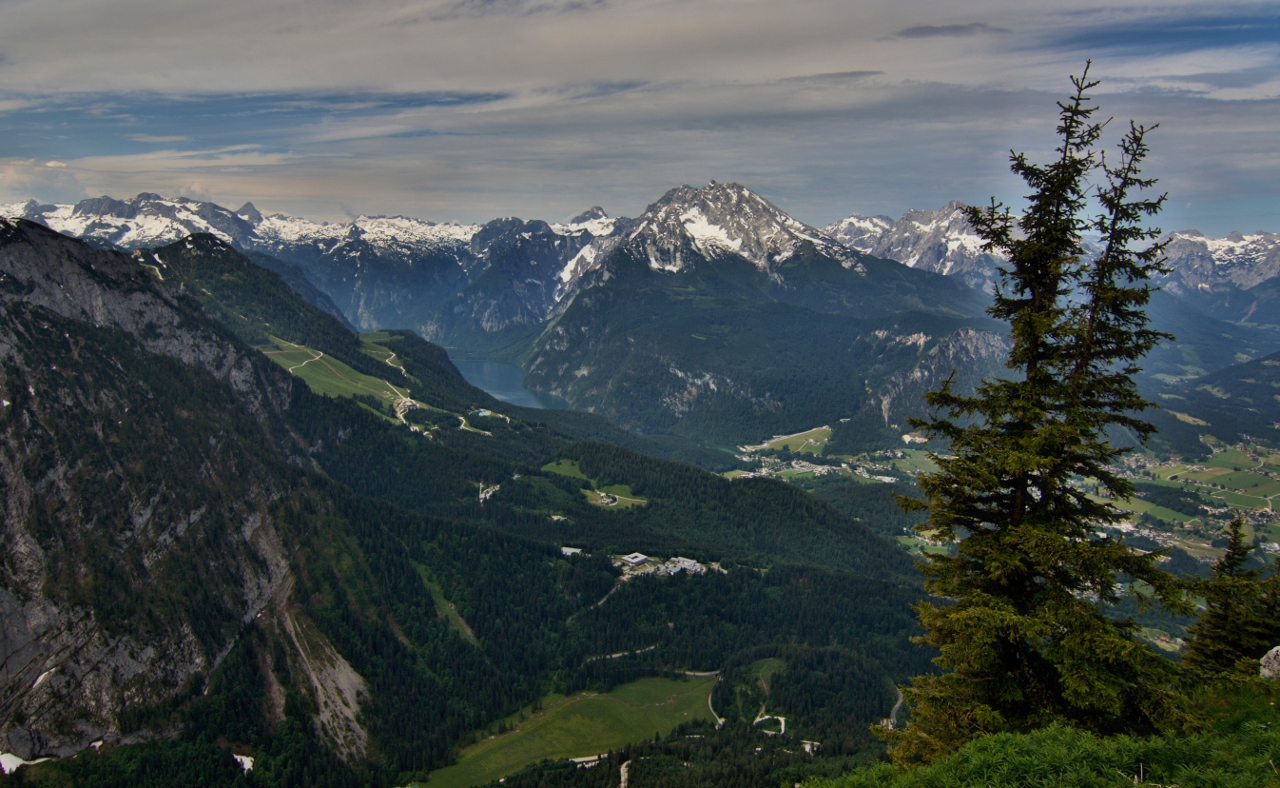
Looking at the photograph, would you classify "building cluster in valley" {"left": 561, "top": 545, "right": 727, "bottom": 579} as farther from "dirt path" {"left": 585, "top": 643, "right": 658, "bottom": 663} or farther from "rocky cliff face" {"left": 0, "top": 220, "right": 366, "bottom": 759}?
"rocky cliff face" {"left": 0, "top": 220, "right": 366, "bottom": 759}

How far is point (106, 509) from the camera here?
3989 inches

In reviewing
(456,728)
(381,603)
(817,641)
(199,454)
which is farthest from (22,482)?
(817,641)

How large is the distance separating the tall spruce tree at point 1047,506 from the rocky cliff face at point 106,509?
90742 mm

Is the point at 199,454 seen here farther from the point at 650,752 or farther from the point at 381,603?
the point at 650,752

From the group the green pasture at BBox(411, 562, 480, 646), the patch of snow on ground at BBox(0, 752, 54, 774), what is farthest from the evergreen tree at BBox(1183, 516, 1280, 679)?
the green pasture at BBox(411, 562, 480, 646)

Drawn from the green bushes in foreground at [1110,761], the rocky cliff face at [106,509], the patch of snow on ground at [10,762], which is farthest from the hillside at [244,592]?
the green bushes in foreground at [1110,761]

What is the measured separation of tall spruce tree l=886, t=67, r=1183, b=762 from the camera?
26141 mm

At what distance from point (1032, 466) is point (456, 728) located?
326ft

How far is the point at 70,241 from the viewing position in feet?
470

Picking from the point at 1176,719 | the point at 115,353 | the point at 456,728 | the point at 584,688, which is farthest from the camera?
the point at 115,353

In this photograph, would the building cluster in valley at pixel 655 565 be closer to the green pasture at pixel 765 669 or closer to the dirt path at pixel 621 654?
the dirt path at pixel 621 654

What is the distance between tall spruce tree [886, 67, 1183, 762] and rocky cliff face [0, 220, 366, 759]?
9074 cm

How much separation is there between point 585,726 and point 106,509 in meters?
68.0

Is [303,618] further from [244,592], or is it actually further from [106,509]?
[106,509]
